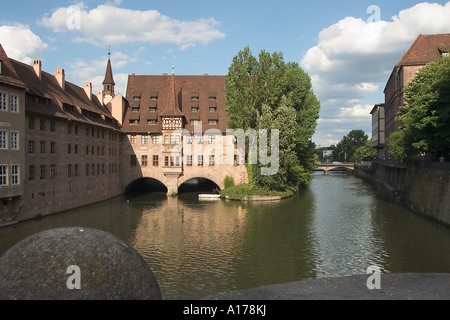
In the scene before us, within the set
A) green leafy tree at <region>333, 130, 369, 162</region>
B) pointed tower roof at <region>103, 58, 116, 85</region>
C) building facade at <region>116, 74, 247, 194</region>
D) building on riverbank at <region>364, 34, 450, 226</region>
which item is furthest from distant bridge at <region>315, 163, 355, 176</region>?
pointed tower roof at <region>103, 58, 116, 85</region>

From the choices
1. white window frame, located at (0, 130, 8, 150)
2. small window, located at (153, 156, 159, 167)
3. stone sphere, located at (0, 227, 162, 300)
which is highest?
white window frame, located at (0, 130, 8, 150)

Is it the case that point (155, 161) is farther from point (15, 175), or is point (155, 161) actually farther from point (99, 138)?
point (15, 175)

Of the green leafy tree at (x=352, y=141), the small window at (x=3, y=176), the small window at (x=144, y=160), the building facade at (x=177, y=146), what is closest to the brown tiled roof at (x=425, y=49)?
the building facade at (x=177, y=146)

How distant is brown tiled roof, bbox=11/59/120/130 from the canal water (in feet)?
32.7

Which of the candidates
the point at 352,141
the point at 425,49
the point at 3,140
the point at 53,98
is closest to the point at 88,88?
the point at 53,98

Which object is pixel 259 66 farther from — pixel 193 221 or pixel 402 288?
pixel 402 288

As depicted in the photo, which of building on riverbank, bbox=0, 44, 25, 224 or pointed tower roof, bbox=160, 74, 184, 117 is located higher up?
pointed tower roof, bbox=160, 74, 184, 117

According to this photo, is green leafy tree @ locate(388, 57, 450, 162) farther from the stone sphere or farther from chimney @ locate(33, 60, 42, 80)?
chimney @ locate(33, 60, 42, 80)

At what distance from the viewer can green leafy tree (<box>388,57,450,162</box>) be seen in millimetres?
33656

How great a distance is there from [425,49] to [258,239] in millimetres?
53924

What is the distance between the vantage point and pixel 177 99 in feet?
186
